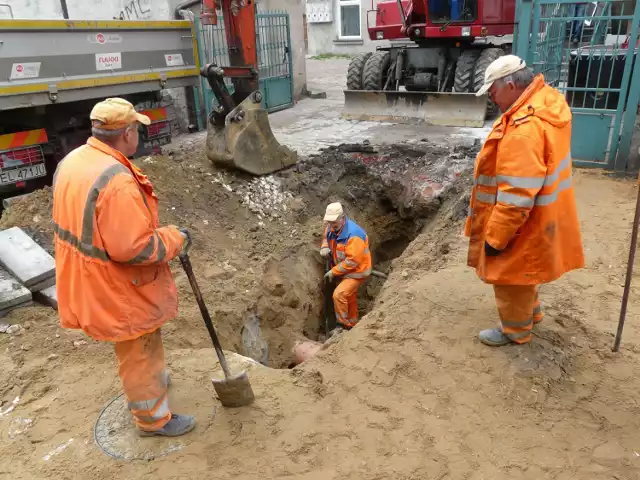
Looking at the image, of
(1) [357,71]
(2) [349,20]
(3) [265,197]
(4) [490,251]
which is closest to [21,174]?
(3) [265,197]

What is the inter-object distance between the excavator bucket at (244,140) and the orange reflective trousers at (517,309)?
14.4ft

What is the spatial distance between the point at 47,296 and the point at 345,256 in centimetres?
311

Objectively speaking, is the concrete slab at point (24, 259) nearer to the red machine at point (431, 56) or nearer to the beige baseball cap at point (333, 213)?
the beige baseball cap at point (333, 213)

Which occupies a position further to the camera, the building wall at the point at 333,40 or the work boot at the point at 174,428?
the building wall at the point at 333,40

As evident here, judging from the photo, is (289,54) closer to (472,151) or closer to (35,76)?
(472,151)

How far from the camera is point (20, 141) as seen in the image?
5.65m

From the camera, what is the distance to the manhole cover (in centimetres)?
293

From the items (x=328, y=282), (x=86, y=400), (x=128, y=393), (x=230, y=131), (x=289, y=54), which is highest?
(x=289, y=54)

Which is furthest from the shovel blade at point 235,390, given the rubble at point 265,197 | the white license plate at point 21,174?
the white license plate at point 21,174

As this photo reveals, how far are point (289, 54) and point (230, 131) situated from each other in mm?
5805

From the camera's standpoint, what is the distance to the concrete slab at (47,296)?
176 inches

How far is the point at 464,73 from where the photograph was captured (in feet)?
31.5

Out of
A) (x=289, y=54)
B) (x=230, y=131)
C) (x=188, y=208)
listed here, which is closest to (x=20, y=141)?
(x=188, y=208)

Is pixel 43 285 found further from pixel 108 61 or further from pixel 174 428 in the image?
pixel 108 61
